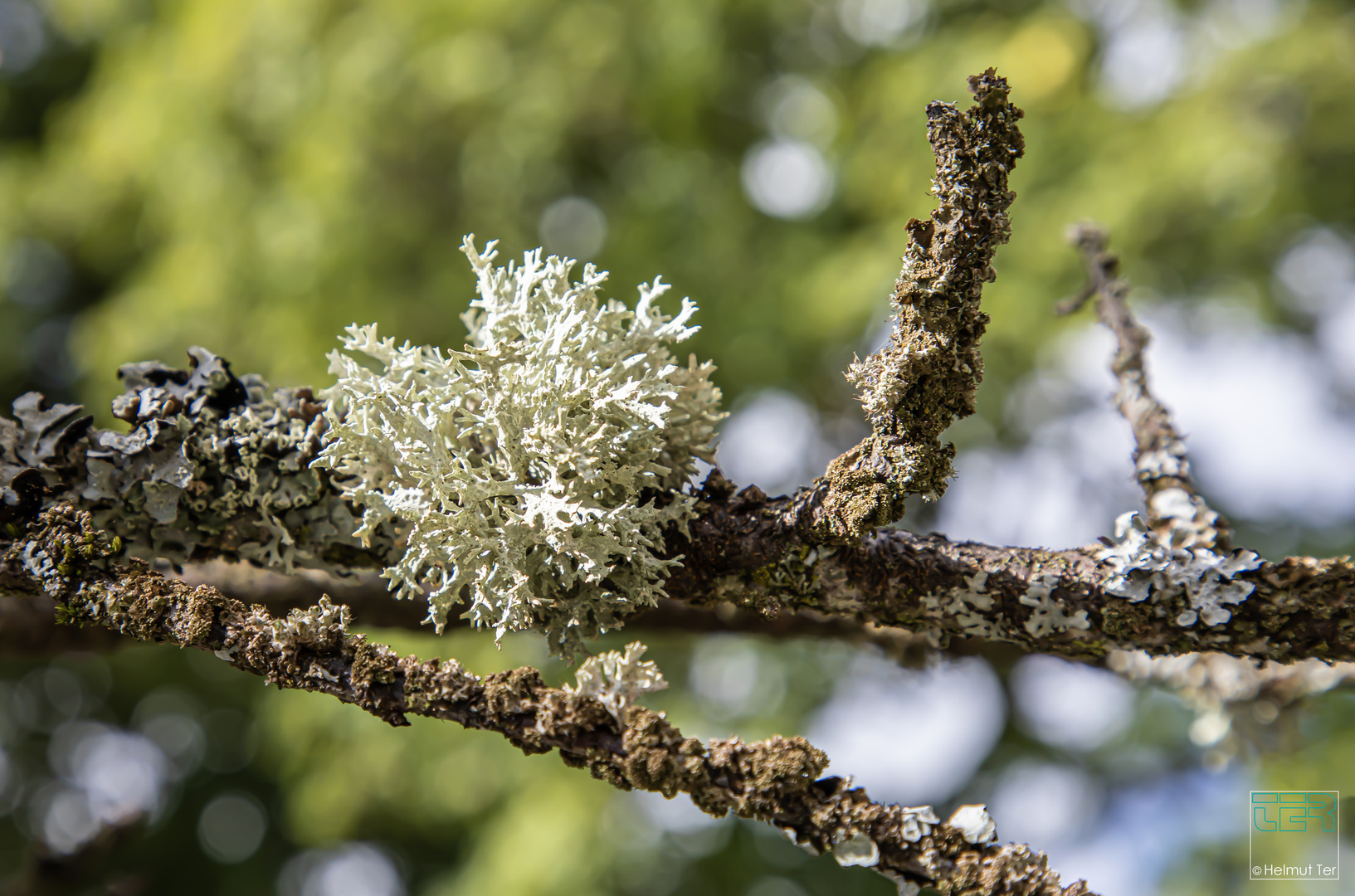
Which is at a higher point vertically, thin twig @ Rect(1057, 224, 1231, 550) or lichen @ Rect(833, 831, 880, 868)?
thin twig @ Rect(1057, 224, 1231, 550)

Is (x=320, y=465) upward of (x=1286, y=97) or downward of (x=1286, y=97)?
downward

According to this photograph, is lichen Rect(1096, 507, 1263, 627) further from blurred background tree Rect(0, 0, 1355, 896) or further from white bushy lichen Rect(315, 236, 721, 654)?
blurred background tree Rect(0, 0, 1355, 896)

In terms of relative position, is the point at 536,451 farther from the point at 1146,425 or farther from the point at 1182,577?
the point at 1146,425

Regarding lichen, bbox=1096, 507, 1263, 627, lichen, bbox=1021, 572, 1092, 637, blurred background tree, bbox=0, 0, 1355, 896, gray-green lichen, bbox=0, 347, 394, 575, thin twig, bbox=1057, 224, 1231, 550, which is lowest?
gray-green lichen, bbox=0, 347, 394, 575

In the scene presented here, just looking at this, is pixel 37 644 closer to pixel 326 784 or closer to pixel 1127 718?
pixel 326 784

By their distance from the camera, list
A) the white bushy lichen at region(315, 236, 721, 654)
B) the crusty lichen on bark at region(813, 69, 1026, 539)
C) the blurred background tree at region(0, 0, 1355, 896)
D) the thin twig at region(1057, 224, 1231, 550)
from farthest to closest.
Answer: the blurred background tree at region(0, 0, 1355, 896) < the thin twig at region(1057, 224, 1231, 550) < the white bushy lichen at region(315, 236, 721, 654) < the crusty lichen on bark at region(813, 69, 1026, 539)

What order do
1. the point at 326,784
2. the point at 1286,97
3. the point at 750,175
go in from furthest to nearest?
the point at 750,175, the point at 326,784, the point at 1286,97

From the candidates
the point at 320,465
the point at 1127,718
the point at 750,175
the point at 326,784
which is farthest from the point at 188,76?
the point at 1127,718

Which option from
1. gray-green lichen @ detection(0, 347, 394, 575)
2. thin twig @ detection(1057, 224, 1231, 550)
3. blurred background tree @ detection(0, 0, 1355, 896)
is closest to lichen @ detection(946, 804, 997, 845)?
thin twig @ detection(1057, 224, 1231, 550)
